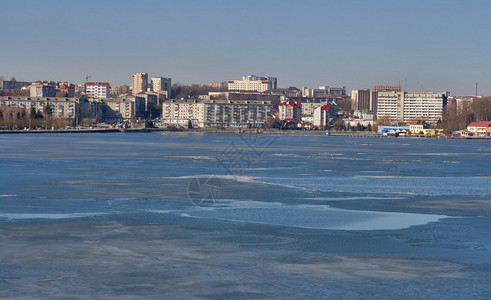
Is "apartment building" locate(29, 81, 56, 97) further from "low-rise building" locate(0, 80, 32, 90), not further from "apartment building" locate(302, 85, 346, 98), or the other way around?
"apartment building" locate(302, 85, 346, 98)

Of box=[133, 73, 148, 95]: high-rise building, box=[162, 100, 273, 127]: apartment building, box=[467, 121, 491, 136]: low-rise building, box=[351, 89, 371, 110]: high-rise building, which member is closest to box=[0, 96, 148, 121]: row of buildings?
box=[162, 100, 273, 127]: apartment building

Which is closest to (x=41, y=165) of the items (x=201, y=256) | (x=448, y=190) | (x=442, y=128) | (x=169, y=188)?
(x=169, y=188)

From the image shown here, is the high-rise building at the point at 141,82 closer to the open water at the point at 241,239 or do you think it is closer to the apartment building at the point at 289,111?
the apartment building at the point at 289,111

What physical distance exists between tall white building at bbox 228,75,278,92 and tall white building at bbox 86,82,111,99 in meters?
45.4

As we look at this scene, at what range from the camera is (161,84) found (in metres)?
144

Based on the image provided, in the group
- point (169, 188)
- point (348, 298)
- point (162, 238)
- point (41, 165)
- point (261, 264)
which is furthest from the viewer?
point (41, 165)

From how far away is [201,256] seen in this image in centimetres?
716

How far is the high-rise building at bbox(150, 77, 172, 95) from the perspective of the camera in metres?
144

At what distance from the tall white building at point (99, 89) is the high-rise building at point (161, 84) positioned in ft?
61.1

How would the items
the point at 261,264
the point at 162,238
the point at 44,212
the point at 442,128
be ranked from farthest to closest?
the point at 442,128
the point at 44,212
the point at 162,238
the point at 261,264

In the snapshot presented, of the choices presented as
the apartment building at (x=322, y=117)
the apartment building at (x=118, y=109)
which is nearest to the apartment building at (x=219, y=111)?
the apartment building at (x=118, y=109)

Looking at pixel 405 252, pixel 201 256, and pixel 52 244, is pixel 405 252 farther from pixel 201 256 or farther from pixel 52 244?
pixel 52 244

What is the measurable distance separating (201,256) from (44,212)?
3649 mm

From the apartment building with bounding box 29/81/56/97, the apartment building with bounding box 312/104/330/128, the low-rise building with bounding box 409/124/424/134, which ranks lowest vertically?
the low-rise building with bounding box 409/124/424/134
